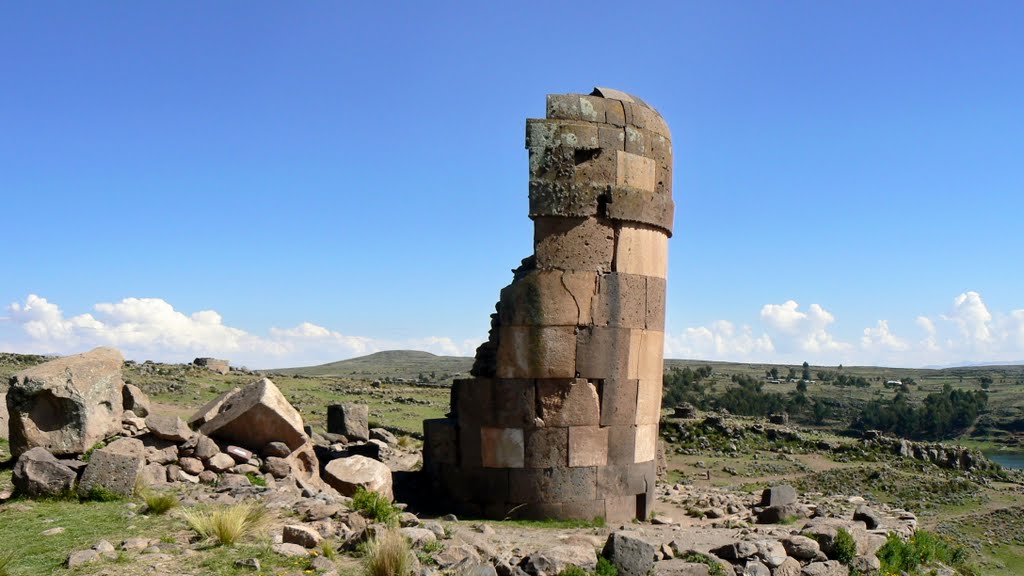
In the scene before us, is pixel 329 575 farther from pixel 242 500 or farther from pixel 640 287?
pixel 640 287

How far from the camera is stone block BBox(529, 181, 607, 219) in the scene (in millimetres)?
10156

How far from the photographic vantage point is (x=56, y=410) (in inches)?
356

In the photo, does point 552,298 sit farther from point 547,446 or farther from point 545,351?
point 547,446

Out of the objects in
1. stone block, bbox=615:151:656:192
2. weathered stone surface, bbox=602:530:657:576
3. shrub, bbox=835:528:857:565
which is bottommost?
shrub, bbox=835:528:857:565

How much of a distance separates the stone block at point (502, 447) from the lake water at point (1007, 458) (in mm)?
33322

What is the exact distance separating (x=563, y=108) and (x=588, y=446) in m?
4.33

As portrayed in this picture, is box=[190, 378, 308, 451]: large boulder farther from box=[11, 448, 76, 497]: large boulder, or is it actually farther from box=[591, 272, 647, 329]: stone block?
box=[591, 272, 647, 329]: stone block

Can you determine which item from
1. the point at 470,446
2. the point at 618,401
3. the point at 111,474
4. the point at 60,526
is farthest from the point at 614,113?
the point at 60,526

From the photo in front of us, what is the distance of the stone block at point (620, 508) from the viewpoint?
10227 mm

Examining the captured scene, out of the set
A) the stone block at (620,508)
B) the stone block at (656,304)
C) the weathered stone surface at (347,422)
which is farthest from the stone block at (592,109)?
the weathered stone surface at (347,422)

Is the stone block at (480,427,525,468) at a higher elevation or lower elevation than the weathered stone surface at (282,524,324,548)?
higher

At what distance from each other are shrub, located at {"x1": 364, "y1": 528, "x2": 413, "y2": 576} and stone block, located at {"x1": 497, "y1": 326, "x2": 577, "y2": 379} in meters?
3.92

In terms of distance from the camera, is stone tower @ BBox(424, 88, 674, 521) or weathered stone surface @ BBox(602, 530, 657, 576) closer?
weathered stone surface @ BBox(602, 530, 657, 576)

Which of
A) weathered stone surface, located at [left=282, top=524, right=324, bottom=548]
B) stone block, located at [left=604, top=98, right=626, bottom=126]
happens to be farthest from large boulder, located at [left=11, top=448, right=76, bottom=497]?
stone block, located at [left=604, top=98, right=626, bottom=126]
